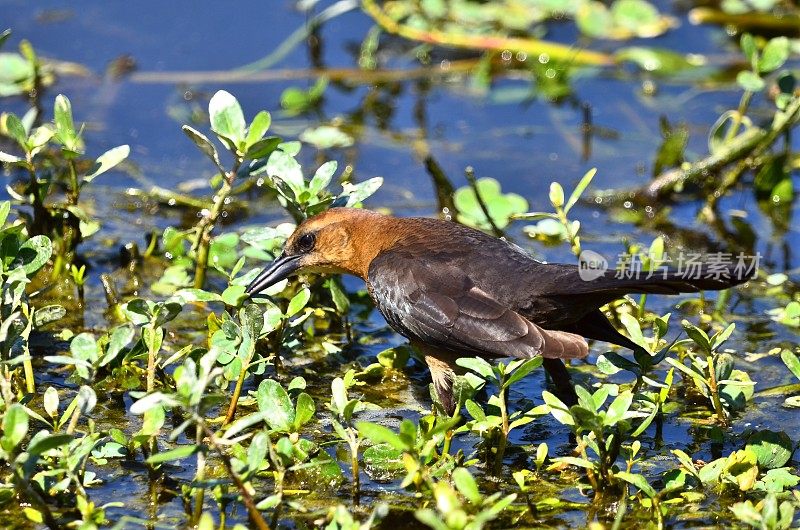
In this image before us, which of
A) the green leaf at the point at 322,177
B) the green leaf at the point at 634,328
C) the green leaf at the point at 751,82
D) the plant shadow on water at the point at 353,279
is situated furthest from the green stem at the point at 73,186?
the green leaf at the point at 751,82

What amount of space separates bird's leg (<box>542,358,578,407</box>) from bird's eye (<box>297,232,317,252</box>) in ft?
3.51

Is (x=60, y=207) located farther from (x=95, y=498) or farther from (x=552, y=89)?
(x=552, y=89)

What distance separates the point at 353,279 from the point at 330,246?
3.04 ft

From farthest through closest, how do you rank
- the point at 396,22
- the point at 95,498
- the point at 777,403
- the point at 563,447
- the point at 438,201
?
the point at 396,22, the point at 438,201, the point at 777,403, the point at 563,447, the point at 95,498

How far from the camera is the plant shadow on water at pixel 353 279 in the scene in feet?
11.4

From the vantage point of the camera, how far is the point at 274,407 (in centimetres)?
357

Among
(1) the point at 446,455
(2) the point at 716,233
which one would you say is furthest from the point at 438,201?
(1) the point at 446,455

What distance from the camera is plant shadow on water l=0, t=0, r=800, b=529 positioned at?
3477 millimetres

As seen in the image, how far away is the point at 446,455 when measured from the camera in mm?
3633

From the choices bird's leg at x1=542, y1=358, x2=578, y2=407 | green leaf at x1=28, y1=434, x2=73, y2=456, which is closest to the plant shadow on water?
green leaf at x1=28, y1=434, x2=73, y2=456

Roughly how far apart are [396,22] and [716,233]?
2.97 m

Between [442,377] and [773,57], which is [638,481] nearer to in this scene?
[442,377]

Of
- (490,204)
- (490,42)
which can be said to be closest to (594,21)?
(490,42)

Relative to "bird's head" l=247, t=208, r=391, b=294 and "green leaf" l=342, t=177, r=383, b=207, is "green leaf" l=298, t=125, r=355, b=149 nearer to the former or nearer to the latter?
"bird's head" l=247, t=208, r=391, b=294
